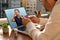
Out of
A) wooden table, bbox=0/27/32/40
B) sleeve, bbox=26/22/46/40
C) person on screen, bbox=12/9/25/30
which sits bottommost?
wooden table, bbox=0/27/32/40

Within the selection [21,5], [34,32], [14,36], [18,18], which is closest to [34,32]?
[34,32]

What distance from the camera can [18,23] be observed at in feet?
5.58

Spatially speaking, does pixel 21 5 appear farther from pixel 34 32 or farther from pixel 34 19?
pixel 34 32

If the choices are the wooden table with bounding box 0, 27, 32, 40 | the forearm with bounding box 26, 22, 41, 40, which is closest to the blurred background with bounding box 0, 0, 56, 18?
the wooden table with bounding box 0, 27, 32, 40

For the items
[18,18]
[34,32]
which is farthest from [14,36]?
[34,32]

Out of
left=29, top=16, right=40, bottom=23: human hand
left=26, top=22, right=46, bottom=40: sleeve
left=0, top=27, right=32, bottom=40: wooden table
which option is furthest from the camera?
left=29, top=16, right=40, bottom=23: human hand

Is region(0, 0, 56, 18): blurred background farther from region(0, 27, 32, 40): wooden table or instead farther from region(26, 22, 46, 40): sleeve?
region(26, 22, 46, 40): sleeve

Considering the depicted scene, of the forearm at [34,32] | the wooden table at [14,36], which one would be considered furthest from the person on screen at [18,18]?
the forearm at [34,32]

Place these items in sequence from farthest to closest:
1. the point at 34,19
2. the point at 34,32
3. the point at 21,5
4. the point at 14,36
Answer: the point at 21,5 → the point at 34,19 → the point at 14,36 → the point at 34,32

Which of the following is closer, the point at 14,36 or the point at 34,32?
the point at 34,32

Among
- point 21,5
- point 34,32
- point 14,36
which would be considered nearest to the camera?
point 34,32

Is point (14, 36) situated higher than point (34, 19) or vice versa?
point (34, 19)

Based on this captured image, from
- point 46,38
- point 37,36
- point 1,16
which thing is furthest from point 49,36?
point 1,16

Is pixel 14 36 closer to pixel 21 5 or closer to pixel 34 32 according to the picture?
pixel 34 32
